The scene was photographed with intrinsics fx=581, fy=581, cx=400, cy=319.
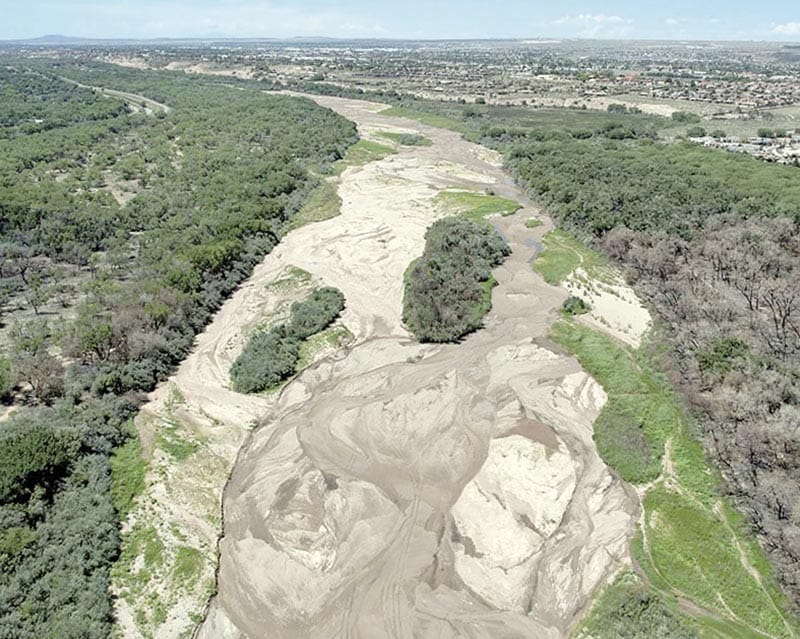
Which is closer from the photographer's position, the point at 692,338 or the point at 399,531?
the point at 399,531

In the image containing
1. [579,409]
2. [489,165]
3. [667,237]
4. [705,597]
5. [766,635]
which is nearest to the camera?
[766,635]

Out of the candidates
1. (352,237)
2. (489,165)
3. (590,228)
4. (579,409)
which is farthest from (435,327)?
(489,165)

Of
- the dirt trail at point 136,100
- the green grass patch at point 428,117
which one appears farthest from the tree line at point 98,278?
the dirt trail at point 136,100

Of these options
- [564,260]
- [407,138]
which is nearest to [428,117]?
[407,138]

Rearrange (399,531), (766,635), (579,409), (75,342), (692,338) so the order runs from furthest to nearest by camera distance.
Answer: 1. (692,338)
2. (75,342)
3. (579,409)
4. (399,531)
5. (766,635)

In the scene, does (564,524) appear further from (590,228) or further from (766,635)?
(590,228)

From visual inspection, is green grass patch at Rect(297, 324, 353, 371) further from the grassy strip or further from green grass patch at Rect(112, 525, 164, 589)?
the grassy strip

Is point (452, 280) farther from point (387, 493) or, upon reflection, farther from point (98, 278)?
point (98, 278)

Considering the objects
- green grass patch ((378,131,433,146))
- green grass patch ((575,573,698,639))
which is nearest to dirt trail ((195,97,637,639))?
green grass patch ((575,573,698,639))
